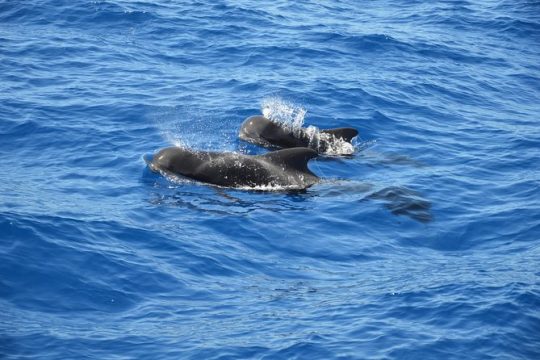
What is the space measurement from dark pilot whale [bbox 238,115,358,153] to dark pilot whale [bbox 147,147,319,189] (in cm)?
234

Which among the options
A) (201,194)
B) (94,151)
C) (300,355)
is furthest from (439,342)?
(94,151)

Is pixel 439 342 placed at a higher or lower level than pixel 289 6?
lower

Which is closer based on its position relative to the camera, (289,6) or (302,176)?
(302,176)

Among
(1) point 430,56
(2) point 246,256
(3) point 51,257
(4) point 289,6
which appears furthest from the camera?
(4) point 289,6

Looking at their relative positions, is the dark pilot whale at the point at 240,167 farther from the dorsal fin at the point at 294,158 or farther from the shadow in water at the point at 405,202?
the shadow in water at the point at 405,202

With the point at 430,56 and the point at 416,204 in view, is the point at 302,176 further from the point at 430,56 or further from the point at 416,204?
the point at 430,56

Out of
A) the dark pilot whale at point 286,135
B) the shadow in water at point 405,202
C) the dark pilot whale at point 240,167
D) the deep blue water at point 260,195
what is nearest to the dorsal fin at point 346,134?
the dark pilot whale at point 286,135

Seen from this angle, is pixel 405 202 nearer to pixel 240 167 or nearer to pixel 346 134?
pixel 240 167

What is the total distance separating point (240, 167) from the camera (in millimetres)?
18781

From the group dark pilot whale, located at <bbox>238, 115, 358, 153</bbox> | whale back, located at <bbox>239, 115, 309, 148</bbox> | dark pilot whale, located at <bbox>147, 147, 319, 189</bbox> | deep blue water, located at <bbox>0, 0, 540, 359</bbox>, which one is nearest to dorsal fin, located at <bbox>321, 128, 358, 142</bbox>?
dark pilot whale, located at <bbox>238, 115, 358, 153</bbox>

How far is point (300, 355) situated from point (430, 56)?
63.0ft

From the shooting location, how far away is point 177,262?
15211 mm

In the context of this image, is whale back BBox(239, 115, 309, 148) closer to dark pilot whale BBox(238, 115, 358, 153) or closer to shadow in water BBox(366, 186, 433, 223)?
dark pilot whale BBox(238, 115, 358, 153)

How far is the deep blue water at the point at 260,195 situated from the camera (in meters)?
13.1
